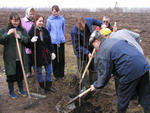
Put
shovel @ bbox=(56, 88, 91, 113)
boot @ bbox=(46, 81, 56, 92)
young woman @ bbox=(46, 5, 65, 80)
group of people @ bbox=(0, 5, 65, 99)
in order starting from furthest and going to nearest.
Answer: young woman @ bbox=(46, 5, 65, 80) < boot @ bbox=(46, 81, 56, 92) < group of people @ bbox=(0, 5, 65, 99) < shovel @ bbox=(56, 88, 91, 113)

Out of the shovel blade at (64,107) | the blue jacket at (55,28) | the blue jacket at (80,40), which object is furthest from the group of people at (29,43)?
the shovel blade at (64,107)

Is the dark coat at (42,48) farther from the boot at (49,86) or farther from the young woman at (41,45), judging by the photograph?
the boot at (49,86)

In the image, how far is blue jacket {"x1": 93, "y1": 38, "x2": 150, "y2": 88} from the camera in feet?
9.18

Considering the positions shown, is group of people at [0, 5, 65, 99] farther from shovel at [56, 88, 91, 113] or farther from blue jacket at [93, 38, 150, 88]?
blue jacket at [93, 38, 150, 88]

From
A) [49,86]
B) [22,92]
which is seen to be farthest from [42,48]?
[22,92]

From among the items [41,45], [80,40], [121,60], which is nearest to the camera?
[121,60]

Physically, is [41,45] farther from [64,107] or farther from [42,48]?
[64,107]

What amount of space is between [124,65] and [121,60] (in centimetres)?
8

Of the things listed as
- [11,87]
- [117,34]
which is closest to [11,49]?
[11,87]

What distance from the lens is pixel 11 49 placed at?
405 centimetres

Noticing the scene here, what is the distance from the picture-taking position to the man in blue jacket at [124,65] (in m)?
2.81

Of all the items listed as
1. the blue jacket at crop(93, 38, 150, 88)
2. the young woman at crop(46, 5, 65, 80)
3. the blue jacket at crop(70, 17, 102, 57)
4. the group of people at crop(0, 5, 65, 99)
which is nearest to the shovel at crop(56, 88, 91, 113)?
the group of people at crop(0, 5, 65, 99)

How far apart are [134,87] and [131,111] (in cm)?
123

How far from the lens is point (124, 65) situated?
9.25ft
